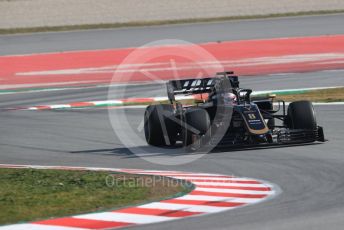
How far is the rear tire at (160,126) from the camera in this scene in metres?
18.2

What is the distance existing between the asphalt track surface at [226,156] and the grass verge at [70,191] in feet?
4.70

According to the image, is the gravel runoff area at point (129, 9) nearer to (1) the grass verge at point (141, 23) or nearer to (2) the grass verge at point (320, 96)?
(1) the grass verge at point (141, 23)

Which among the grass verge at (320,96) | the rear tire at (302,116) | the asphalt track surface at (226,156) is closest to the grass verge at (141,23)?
the asphalt track surface at (226,156)

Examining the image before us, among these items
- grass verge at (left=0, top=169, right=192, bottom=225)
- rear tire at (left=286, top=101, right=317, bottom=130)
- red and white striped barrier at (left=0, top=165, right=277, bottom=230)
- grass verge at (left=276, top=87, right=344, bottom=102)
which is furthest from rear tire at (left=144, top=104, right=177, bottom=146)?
grass verge at (left=276, top=87, right=344, bottom=102)

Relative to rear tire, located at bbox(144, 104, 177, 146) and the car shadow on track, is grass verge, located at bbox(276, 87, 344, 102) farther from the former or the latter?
rear tire, located at bbox(144, 104, 177, 146)

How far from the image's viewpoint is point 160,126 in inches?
722

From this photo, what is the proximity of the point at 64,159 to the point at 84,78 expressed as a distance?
1853cm

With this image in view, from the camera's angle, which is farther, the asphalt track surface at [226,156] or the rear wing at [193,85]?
the rear wing at [193,85]

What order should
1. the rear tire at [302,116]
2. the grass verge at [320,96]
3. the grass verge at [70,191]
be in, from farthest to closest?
the grass verge at [320,96], the rear tire at [302,116], the grass verge at [70,191]

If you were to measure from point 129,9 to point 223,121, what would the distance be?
4653 cm

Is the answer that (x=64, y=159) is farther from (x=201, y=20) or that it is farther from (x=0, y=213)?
(x=201, y=20)

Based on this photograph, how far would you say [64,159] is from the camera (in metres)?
17.8

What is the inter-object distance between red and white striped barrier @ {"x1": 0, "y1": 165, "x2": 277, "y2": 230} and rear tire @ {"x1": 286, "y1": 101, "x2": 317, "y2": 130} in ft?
12.7

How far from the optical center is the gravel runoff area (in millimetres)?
61531
